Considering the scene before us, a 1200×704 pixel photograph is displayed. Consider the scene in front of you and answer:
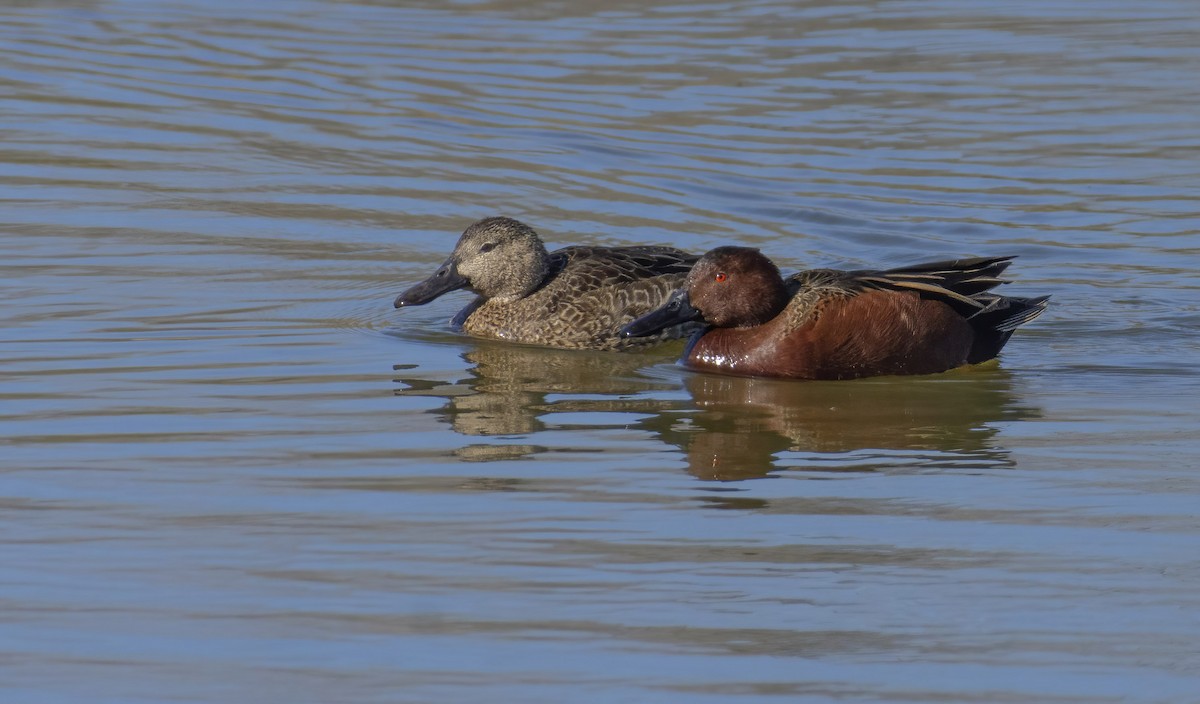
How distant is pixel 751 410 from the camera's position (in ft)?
27.6

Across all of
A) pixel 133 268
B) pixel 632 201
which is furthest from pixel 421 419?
pixel 632 201

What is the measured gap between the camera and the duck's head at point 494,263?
1044cm

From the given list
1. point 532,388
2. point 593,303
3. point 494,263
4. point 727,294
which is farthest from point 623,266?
point 532,388

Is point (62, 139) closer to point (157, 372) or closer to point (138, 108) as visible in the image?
point (138, 108)

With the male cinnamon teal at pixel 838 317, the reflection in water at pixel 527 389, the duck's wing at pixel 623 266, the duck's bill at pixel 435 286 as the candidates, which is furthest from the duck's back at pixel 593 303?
the male cinnamon teal at pixel 838 317

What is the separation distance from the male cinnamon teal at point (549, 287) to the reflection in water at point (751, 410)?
0.30m

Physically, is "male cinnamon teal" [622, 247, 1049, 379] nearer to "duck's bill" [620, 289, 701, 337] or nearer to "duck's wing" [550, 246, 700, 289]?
"duck's bill" [620, 289, 701, 337]

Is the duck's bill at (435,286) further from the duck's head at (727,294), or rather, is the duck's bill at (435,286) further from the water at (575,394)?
the duck's head at (727,294)

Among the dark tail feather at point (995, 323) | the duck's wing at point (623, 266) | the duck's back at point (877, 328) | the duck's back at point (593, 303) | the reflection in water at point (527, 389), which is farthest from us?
the duck's wing at point (623, 266)

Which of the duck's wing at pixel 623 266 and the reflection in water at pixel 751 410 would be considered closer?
the reflection in water at pixel 751 410

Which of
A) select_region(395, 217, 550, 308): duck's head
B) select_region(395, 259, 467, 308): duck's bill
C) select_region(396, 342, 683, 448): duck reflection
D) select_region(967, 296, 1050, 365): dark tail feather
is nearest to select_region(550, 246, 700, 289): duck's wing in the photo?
select_region(395, 217, 550, 308): duck's head

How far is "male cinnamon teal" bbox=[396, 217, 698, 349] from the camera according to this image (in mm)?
10125

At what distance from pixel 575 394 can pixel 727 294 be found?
1031 mm

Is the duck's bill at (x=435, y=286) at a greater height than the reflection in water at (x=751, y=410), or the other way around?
the duck's bill at (x=435, y=286)
